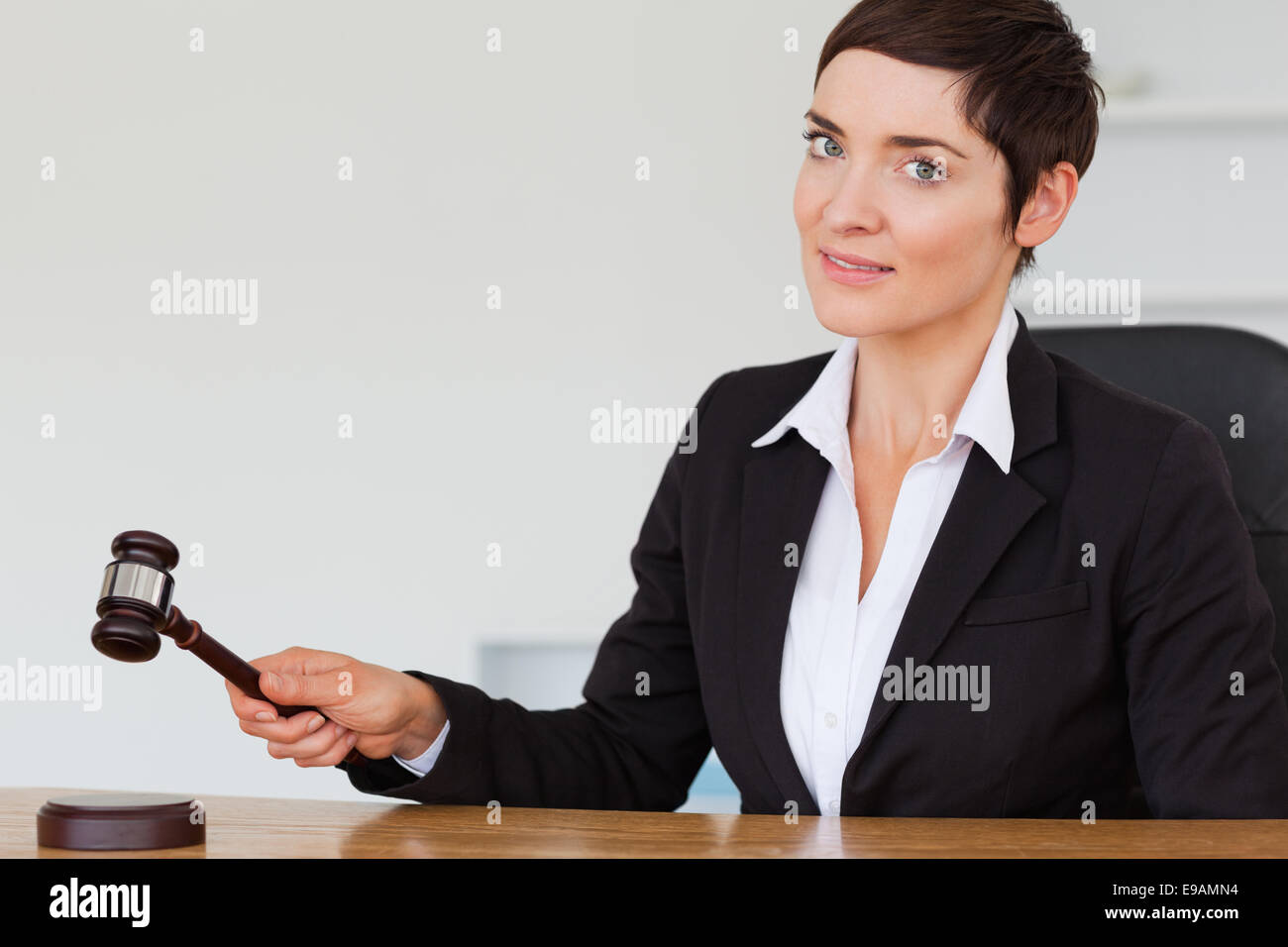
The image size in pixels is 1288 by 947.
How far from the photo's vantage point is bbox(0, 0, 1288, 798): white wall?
307cm

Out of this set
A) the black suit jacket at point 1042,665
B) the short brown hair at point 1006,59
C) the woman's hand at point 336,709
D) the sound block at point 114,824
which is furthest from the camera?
the short brown hair at point 1006,59

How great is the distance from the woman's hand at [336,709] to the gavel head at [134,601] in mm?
152

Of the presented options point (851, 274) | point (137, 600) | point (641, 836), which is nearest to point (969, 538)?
point (851, 274)

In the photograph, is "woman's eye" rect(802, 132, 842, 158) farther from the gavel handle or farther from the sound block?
the sound block

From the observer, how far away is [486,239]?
3.11 metres

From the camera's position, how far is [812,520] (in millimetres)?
1443

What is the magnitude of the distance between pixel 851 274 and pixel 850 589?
31 centimetres

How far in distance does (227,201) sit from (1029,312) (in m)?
1.80

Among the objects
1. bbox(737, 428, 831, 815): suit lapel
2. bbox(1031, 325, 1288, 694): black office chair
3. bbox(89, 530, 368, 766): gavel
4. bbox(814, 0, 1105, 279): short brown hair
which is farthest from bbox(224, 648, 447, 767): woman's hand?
bbox(1031, 325, 1288, 694): black office chair

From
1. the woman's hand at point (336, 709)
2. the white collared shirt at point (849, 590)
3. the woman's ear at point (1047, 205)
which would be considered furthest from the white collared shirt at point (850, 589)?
the woman's hand at point (336, 709)

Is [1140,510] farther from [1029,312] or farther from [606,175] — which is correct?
[606,175]

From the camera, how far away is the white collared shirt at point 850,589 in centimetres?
133

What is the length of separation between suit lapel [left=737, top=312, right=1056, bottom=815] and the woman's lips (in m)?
0.19

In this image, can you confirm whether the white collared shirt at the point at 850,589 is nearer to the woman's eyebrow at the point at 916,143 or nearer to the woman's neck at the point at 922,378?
the woman's neck at the point at 922,378
